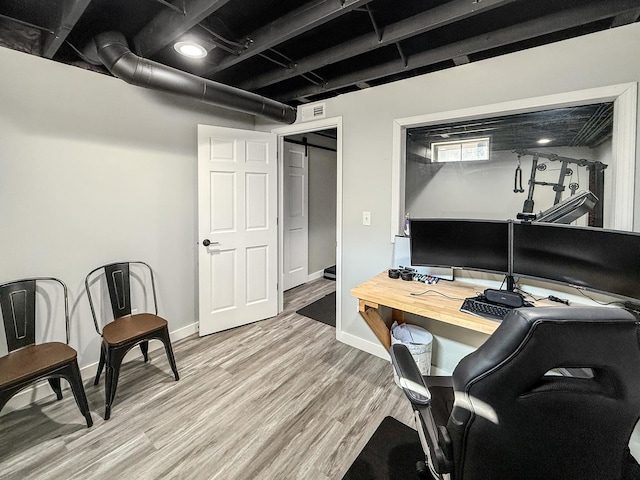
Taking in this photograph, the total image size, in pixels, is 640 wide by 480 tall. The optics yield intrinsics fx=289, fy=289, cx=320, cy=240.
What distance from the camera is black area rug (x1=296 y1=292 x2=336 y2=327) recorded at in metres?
3.39

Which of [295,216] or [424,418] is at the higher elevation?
[295,216]

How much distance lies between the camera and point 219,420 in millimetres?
1875

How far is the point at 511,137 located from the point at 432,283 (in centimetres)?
156

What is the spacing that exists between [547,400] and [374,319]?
1.37 metres

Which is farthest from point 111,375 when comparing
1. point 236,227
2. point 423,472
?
point 423,472

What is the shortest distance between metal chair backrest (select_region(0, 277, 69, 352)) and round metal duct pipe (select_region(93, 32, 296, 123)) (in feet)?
5.18

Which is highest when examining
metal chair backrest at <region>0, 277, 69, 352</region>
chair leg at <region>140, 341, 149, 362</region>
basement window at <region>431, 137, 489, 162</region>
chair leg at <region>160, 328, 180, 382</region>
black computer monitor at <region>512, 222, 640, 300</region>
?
basement window at <region>431, 137, 489, 162</region>

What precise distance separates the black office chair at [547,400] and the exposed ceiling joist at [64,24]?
2442 mm

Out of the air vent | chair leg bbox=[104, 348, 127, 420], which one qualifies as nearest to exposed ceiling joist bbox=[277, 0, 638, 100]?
the air vent

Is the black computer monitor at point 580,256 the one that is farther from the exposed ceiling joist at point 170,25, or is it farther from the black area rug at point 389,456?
the exposed ceiling joist at point 170,25

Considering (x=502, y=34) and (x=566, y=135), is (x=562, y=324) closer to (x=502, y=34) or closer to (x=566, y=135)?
(x=502, y=34)

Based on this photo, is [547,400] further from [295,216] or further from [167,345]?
[295,216]

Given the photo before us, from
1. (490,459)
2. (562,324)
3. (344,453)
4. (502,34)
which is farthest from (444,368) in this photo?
(502,34)

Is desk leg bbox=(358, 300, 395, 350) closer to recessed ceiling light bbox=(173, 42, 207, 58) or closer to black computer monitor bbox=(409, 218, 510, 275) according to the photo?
black computer monitor bbox=(409, 218, 510, 275)
